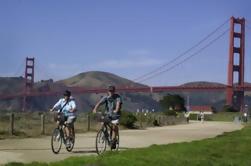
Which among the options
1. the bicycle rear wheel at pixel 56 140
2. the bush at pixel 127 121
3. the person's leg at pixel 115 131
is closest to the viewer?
the person's leg at pixel 115 131

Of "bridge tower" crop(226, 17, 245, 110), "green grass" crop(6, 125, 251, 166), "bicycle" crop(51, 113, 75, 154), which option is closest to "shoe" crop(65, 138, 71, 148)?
"bicycle" crop(51, 113, 75, 154)

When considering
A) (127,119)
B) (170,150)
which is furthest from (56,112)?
(127,119)

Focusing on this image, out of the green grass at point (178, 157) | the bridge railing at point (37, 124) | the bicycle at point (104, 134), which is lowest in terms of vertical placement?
the bridge railing at point (37, 124)

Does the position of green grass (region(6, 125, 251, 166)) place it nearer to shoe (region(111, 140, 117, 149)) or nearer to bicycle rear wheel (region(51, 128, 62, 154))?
shoe (region(111, 140, 117, 149))

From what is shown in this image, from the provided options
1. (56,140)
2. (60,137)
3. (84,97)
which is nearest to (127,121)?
(60,137)

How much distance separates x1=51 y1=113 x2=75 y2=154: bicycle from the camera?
13.2 metres

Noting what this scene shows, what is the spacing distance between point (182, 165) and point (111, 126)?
3.18 metres

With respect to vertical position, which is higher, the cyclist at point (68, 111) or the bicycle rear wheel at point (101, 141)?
the cyclist at point (68, 111)

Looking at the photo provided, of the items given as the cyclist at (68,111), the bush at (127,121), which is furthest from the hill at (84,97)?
the cyclist at (68,111)

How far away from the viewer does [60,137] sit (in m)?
13.4

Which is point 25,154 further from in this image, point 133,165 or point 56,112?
point 133,165

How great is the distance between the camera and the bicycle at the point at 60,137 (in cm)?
1323

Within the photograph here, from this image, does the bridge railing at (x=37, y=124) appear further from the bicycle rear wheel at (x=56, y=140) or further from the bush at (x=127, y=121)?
the bicycle rear wheel at (x=56, y=140)

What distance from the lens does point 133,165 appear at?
930cm
